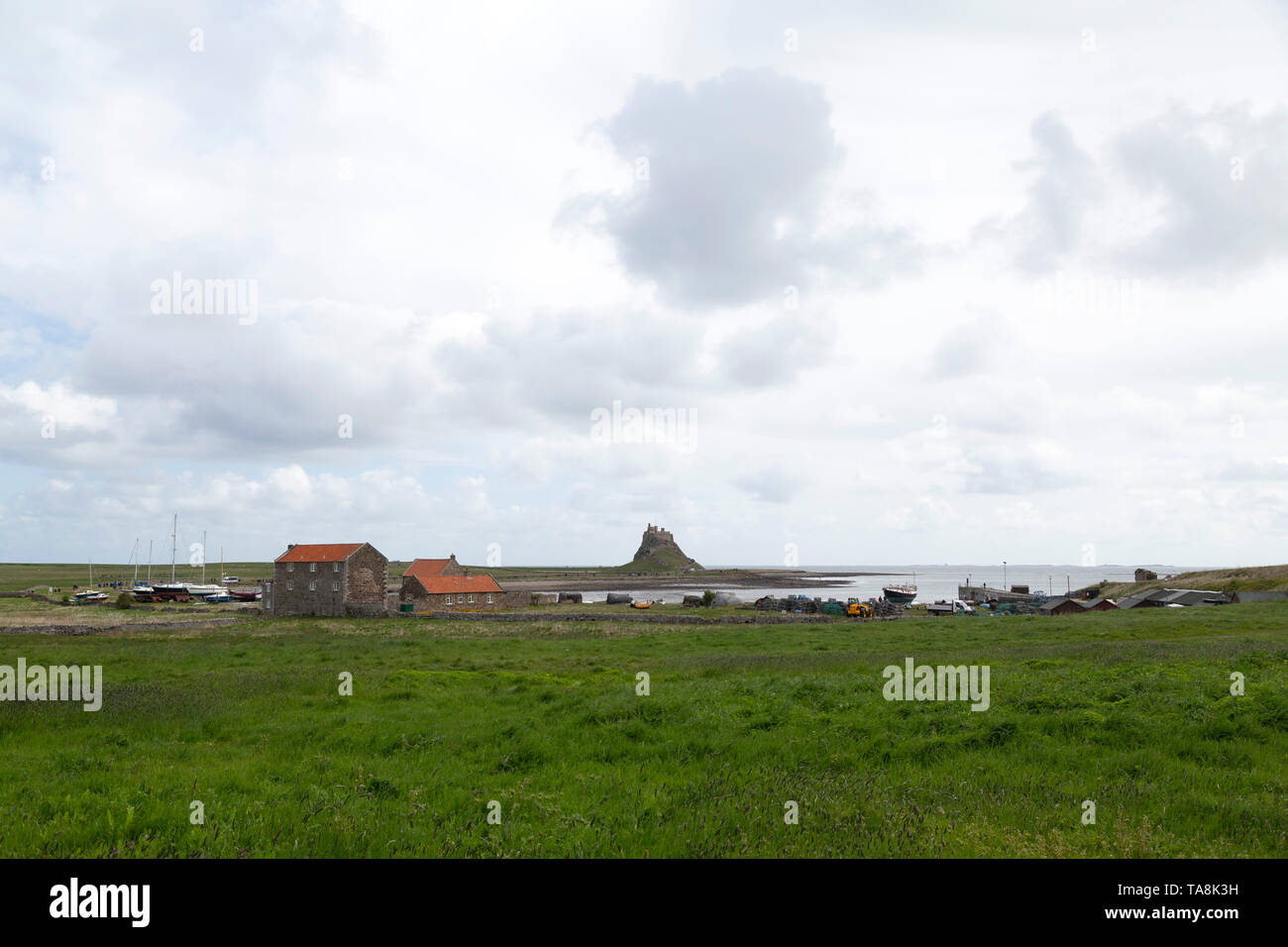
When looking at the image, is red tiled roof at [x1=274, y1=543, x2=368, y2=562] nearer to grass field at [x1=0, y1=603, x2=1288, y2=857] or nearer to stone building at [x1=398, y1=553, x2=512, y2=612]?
stone building at [x1=398, y1=553, x2=512, y2=612]

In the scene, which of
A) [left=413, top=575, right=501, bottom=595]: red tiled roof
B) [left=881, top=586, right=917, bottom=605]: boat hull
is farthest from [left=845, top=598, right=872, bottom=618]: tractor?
[left=413, top=575, right=501, bottom=595]: red tiled roof

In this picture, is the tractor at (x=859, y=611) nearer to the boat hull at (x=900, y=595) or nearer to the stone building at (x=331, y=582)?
the boat hull at (x=900, y=595)

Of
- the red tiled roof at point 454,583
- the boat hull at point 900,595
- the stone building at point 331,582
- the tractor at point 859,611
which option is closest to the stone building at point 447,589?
the red tiled roof at point 454,583

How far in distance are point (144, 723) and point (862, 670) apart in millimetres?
20198

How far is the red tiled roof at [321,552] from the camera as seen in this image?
8350cm

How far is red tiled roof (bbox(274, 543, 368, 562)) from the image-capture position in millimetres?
83500

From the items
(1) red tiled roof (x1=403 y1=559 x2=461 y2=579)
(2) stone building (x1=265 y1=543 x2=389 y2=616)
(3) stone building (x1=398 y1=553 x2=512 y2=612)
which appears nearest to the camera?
(2) stone building (x1=265 y1=543 x2=389 y2=616)

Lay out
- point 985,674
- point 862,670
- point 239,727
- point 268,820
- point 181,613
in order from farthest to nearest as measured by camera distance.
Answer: point 181,613 → point 862,670 → point 985,674 → point 239,727 → point 268,820

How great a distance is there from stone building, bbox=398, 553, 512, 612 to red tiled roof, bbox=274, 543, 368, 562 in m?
8.53

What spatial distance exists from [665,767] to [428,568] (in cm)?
8557

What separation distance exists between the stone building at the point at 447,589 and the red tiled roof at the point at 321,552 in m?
8.53
